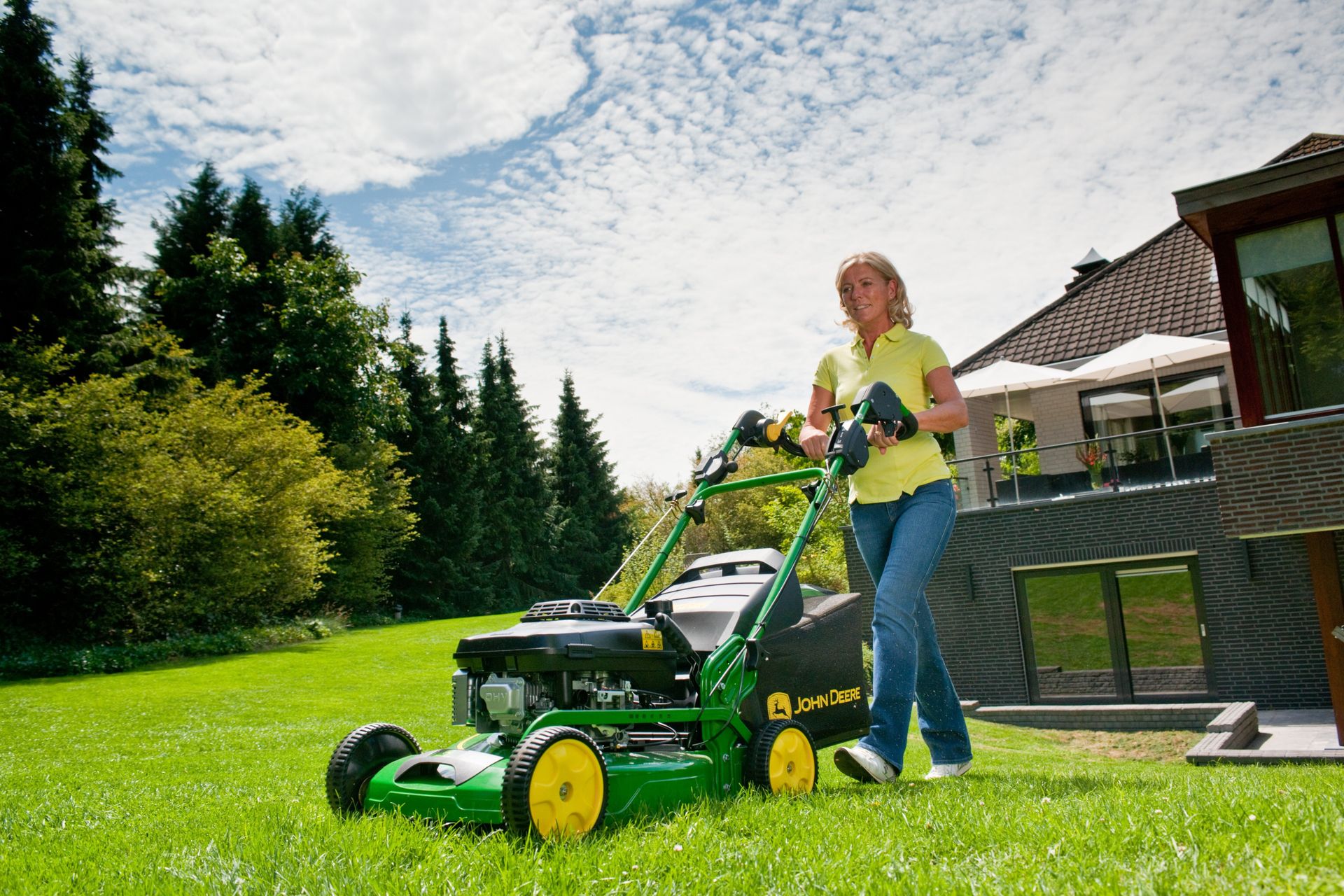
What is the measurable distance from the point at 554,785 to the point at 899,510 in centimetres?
197

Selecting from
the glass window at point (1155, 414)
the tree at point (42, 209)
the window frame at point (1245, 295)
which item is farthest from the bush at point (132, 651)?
the window frame at point (1245, 295)

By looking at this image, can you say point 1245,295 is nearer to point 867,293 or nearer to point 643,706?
point 867,293

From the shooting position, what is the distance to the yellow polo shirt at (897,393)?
4074 mm

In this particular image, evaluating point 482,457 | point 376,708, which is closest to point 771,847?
point 376,708

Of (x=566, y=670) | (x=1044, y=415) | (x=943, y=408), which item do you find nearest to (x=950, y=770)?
(x=943, y=408)

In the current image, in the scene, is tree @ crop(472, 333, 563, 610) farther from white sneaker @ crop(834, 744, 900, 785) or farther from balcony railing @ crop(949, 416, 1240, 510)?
white sneaker @ crop(834, 744, 900, 785)

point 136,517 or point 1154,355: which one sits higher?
point 1154,355

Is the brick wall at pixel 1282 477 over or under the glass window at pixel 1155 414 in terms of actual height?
under

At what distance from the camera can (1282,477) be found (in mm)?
8898

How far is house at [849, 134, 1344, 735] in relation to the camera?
30.4 feet

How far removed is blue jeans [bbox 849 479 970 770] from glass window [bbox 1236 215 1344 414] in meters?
7.27

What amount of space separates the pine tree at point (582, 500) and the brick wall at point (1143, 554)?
33634 millimetres

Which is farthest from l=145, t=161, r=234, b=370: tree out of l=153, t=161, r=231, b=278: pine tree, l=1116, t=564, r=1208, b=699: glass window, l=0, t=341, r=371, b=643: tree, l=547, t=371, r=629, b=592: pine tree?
l=1116, t=564, r=1208, b=699: glass window

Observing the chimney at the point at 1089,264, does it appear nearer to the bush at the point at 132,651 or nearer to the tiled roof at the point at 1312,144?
the tiled roof at the point at 1312,144
